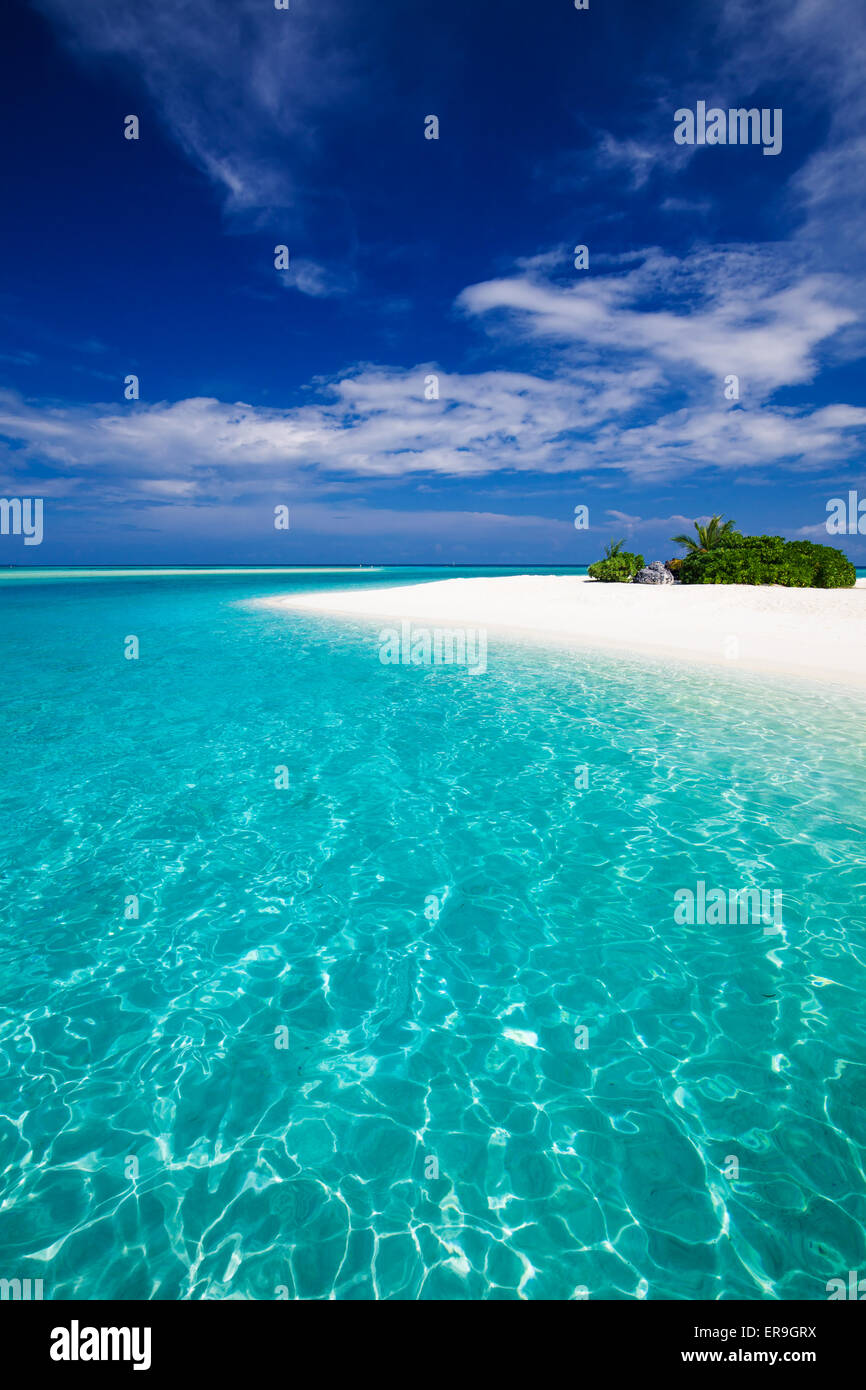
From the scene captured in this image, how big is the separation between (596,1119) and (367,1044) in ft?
7.74

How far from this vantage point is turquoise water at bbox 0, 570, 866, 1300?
443 centimetres

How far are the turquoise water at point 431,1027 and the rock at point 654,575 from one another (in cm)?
4232

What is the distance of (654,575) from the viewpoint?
53.4 meters

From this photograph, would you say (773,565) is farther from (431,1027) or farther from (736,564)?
(431,1027)

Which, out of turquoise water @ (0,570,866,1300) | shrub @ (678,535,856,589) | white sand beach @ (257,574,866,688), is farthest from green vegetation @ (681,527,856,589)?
turquoise water @ (0,570,866,1300)

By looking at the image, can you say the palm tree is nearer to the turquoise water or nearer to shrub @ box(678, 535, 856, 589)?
shrub @ box(678, 535, 856, 589)

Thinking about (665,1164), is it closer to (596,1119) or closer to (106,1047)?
(596,1119)

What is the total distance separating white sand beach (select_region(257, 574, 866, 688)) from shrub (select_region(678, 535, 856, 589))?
3.68 m

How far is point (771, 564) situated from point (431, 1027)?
49685 mm

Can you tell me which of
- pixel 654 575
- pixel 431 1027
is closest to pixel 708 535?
pixel 654 575

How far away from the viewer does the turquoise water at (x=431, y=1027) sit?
4434 mm

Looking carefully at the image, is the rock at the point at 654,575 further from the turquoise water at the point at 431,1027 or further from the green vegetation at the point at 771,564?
the turquoise water at the point at 431,1027
